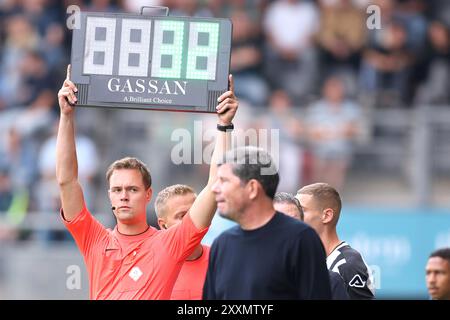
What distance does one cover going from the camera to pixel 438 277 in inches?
344

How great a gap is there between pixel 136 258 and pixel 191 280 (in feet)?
2.53

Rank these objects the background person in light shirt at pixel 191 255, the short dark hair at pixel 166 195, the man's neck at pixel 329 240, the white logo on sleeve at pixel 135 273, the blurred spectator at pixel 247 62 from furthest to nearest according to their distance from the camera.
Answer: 1. the blurred spectator at pixel 247 62
2. the short dark hair at pixel 166 195
3. the man's neck at pixel 329 240
4. the background person in light shirt at pixel 191 255
5. the white logo on sleeve at pixel 135 273

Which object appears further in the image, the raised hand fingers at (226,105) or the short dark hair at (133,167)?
the short dark hair at (133,167)

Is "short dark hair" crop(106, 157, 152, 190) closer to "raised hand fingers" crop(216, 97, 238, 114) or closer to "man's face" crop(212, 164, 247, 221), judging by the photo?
"raised hand fingers" crop(216, 97, 238, 114)

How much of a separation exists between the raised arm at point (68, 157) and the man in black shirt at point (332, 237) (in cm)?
158

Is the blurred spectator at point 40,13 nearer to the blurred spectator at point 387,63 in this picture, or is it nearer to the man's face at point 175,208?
the blurred spectator at point 387,63

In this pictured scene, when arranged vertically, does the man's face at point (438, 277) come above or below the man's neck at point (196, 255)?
below

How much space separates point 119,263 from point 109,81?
1056 mm

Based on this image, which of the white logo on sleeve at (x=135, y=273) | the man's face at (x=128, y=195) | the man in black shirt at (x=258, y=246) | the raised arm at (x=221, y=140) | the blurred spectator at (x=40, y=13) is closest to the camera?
the man in black shirt at (x=258, y=246)

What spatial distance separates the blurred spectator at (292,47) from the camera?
16062 millimetres

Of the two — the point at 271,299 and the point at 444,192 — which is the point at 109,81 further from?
the point at 444,192

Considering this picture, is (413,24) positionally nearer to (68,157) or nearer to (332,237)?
(332,237)

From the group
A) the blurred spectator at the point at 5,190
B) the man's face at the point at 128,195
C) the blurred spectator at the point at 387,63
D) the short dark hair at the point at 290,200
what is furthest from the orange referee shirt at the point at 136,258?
the blurred spectator at the point at 387,63

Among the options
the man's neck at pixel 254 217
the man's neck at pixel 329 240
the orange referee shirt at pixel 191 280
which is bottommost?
the orange referee shirt at pixel 191 280
